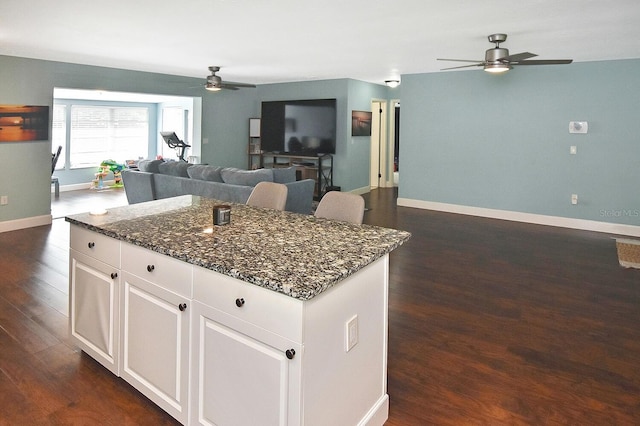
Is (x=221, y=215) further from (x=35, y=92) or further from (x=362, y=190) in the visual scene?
(x=362, y=190)

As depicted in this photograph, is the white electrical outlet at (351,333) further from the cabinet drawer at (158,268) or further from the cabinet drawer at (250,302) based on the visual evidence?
the cabinet drawer at (158,268)

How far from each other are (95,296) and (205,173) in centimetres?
338

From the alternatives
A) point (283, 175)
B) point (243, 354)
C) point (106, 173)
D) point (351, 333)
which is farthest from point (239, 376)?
point (106, 173)

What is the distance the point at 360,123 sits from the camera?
8.91 m

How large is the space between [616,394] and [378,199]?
6392 millimetres

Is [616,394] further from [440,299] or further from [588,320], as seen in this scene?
[440,299]

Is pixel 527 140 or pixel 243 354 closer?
pixel 243 354

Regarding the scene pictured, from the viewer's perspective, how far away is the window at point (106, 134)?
9945 millimetres

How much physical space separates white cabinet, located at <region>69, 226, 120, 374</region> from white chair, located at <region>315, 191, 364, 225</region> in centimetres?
122

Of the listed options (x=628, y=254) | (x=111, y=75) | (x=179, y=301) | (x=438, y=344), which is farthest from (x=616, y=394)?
(x=111, y=75)

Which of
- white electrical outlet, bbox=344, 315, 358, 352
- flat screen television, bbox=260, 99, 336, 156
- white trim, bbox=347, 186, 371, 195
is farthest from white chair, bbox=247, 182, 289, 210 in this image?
white trim, bbox=347, 186, 371, 195

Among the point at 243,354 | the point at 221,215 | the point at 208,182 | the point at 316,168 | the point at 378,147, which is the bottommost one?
the point at 243,354

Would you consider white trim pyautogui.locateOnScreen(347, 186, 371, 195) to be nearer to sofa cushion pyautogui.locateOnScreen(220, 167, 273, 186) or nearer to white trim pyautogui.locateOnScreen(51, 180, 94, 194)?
sofa cushion pyautogui.locateOnScreen(220, 167, 273, 186)

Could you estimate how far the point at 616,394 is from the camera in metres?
2.37
